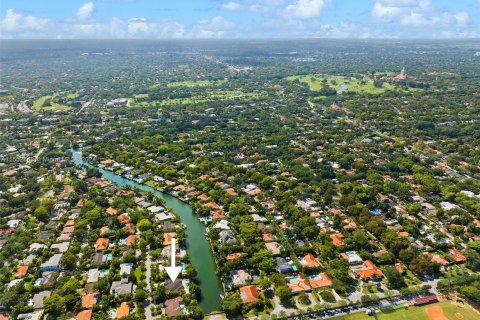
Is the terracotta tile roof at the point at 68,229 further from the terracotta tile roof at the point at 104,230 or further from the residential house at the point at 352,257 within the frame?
the residential house at the point at 352,257

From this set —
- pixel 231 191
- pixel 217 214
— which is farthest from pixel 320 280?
pixel 231 191

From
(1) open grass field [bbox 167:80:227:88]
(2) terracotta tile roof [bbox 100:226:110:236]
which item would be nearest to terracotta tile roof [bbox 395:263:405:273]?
(2) terracotta tile roof [bbox 100:226:110:236]

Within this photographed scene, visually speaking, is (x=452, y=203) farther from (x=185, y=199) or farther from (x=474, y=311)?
(x=185, y=199)

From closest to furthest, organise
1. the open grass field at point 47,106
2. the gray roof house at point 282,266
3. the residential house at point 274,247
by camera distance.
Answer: the gray roof house at point 282,266
the residential house at point 274,247
the open grass field at point 47,106

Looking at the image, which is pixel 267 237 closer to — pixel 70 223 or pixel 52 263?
pixel 52 263

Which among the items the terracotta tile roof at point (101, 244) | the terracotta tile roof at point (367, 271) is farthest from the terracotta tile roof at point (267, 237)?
the terracotta tile roof at point (101, 244)

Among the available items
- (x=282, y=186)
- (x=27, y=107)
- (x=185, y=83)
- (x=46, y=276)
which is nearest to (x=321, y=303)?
(x=282, y=186)

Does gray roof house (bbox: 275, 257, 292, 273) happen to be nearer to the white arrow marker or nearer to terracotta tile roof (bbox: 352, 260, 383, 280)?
terracotta tile roof (bbox: 352, 260, 383, 280)
